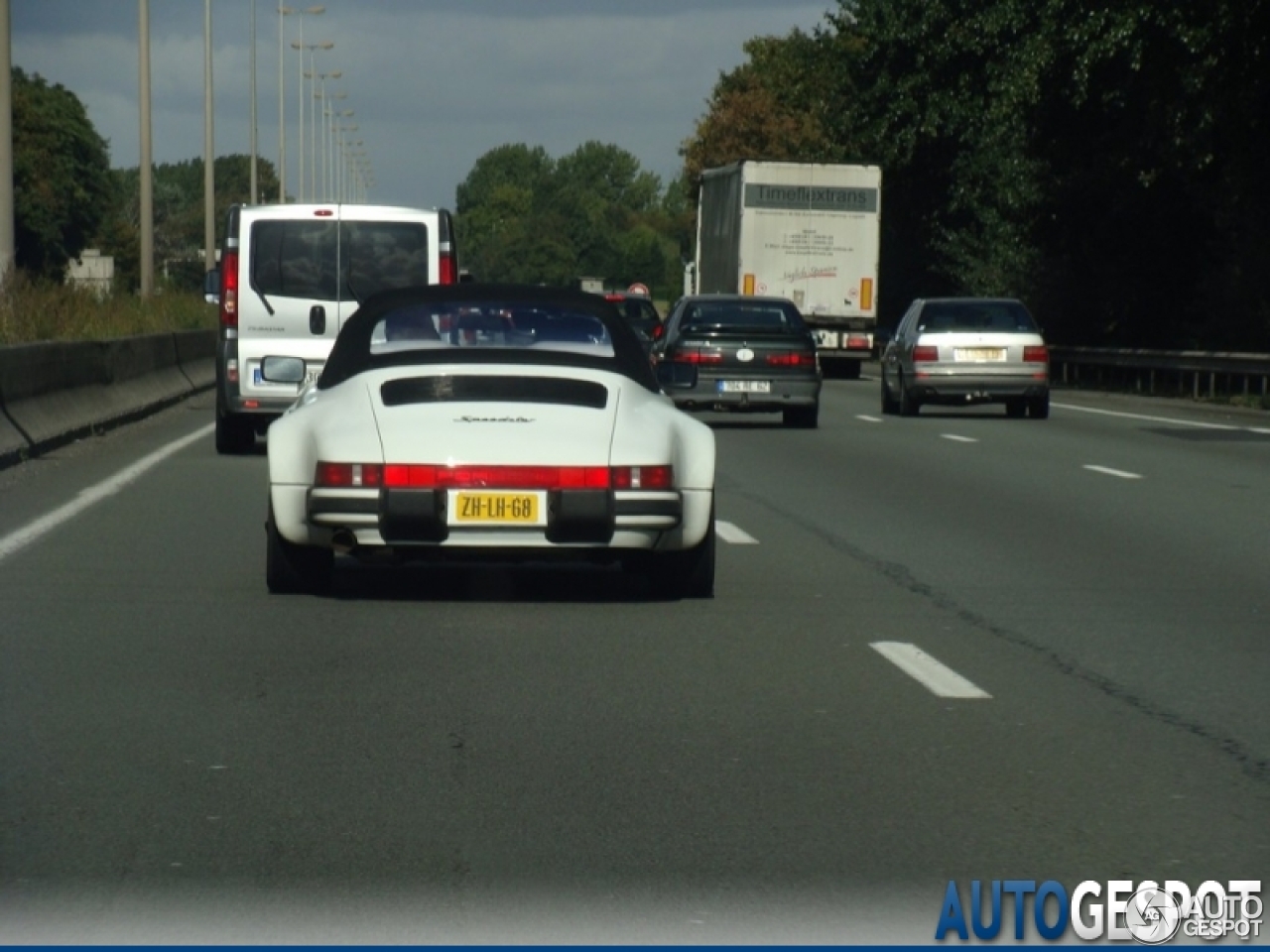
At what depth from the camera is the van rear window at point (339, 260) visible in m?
22.2

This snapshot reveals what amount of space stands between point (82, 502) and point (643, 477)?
694cm

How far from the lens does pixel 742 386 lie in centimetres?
2928

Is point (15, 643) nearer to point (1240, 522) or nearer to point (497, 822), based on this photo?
point (497, 822)

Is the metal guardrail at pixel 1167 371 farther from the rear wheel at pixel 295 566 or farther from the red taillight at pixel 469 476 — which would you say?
the red taillight at pixel 469 476

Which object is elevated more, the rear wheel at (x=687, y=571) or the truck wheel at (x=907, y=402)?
the rear wheel at (x=687, y=571)

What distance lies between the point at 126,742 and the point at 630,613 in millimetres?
3811

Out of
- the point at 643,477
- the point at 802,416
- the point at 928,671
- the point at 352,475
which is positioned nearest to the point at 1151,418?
the point at 802,416

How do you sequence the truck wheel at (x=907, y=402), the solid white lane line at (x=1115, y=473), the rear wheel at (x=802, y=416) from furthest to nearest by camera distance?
1. the truck wheel at (x=907, y=402)
2. the rear wheel at (x=802, y=416)
3. the solid white lane line at (x=1115, y=473)

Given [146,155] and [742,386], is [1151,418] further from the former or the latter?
[146,155]

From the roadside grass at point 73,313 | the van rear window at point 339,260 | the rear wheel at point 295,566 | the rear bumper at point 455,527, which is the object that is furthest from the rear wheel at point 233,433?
the rear bumper at point 455,527

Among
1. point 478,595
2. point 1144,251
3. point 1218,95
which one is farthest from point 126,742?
point 1144,251

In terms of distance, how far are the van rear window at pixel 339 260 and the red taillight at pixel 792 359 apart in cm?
770

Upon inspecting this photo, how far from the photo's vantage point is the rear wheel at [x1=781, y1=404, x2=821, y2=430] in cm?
2952

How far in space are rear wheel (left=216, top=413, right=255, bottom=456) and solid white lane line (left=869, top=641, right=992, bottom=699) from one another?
12.7 m
